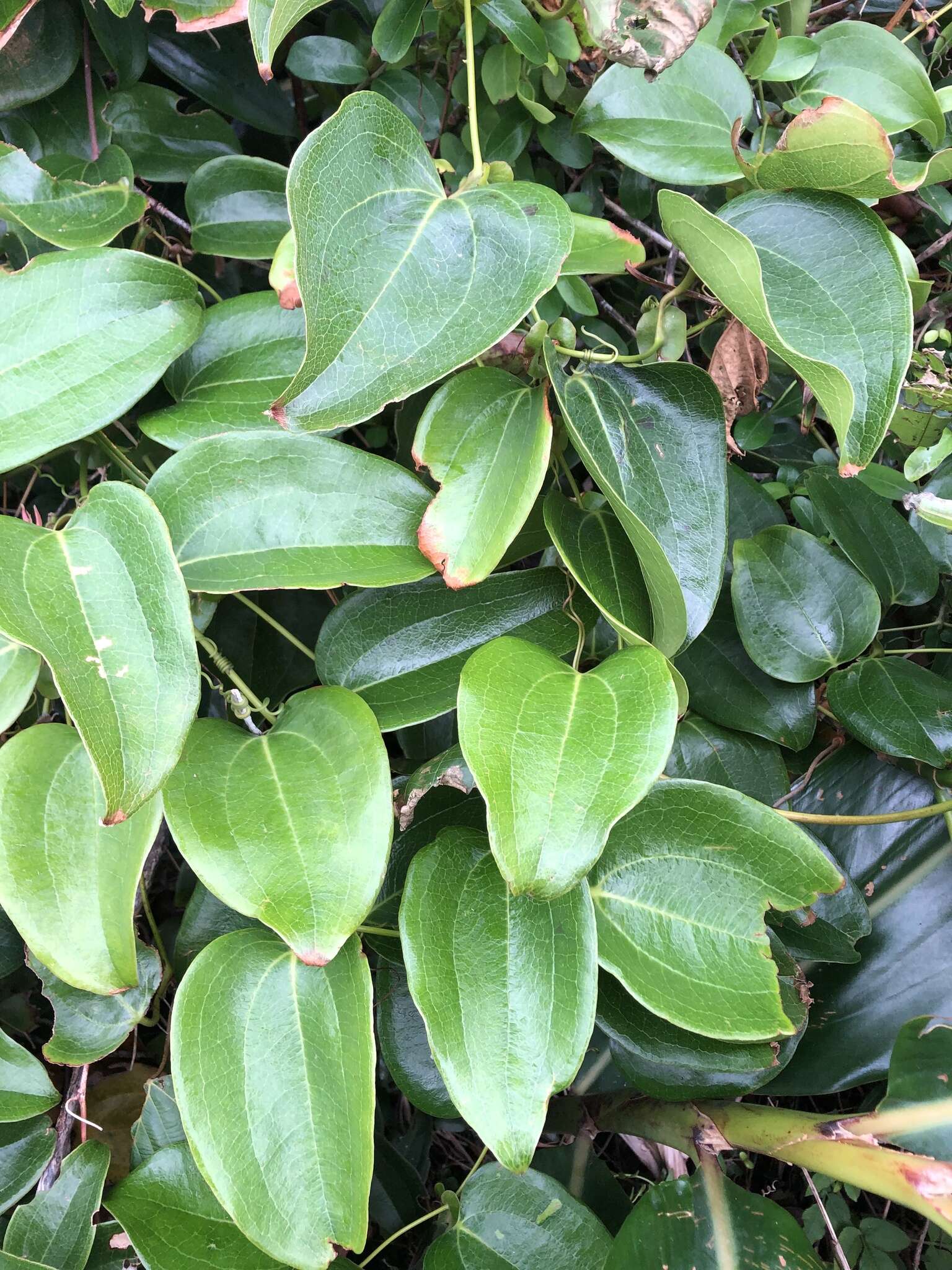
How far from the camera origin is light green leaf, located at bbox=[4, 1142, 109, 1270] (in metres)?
0.62

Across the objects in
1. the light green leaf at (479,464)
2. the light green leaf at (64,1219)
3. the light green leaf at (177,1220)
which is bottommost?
the light green leaf at (64,1219)

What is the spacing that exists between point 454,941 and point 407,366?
13.2 inches

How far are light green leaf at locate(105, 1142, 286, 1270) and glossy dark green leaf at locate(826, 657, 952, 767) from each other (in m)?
0.56

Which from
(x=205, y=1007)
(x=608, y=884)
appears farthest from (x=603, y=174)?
(x=205, y=1007)

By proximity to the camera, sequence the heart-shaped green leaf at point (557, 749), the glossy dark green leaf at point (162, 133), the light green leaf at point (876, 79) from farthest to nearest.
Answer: the glossy dark green leaf at point (162, 133), the light green leaf at point (876, 79), the heart-shaped green leaf at point (557, 749)

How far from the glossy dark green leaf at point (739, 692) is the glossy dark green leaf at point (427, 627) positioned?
0.49ft

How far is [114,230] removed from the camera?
65 cm

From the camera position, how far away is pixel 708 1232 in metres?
0.61

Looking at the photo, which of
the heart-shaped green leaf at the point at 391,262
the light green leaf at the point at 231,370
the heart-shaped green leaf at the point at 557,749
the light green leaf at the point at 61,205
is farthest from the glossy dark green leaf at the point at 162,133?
the heart-shaped green leaf at the point at 557,749

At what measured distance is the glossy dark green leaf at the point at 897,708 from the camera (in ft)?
2.15

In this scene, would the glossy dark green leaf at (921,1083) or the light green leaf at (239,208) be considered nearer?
the glossy dark green leaf at (921,1083)

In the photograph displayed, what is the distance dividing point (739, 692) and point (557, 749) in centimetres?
29

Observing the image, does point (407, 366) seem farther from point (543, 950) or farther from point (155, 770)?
point (543, 950)

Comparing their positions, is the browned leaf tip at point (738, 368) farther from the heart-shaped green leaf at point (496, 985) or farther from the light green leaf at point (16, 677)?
the light green leaf at point (16, 677)
